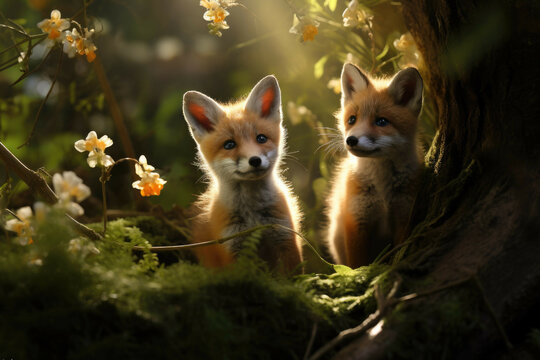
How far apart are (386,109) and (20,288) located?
6.53 ft

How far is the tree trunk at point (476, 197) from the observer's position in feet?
4.80

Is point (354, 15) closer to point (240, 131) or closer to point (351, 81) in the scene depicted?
point (351, 81)

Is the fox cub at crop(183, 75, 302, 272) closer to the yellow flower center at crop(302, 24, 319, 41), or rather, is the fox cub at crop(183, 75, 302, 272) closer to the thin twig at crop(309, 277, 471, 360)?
the yellow flower center at crop(302, 24, 319, 41)

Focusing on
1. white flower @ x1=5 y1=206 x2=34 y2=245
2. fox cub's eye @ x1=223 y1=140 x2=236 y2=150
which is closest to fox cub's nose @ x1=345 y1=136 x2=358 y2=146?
fox cub's eye @ x1=223 y1=140 x2=236 y2=150

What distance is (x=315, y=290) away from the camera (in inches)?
70.9

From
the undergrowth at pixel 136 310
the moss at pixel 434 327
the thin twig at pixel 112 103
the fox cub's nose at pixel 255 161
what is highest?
the thin twig at pixel 112 103

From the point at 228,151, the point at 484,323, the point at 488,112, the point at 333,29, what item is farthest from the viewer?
the point at 333,29

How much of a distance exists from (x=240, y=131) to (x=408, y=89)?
3.12ft

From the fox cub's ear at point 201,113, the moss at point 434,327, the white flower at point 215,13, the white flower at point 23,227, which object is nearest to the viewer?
the moss at point 434,327

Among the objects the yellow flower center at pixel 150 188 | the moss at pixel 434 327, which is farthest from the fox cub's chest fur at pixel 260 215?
the moss at pixel 434 327

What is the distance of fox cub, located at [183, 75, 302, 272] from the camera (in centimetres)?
246

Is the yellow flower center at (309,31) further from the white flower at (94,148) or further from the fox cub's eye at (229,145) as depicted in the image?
the white flower at (94,148)

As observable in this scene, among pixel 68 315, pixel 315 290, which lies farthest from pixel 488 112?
pixel 68 315

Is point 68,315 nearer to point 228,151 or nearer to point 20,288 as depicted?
point 20,288
